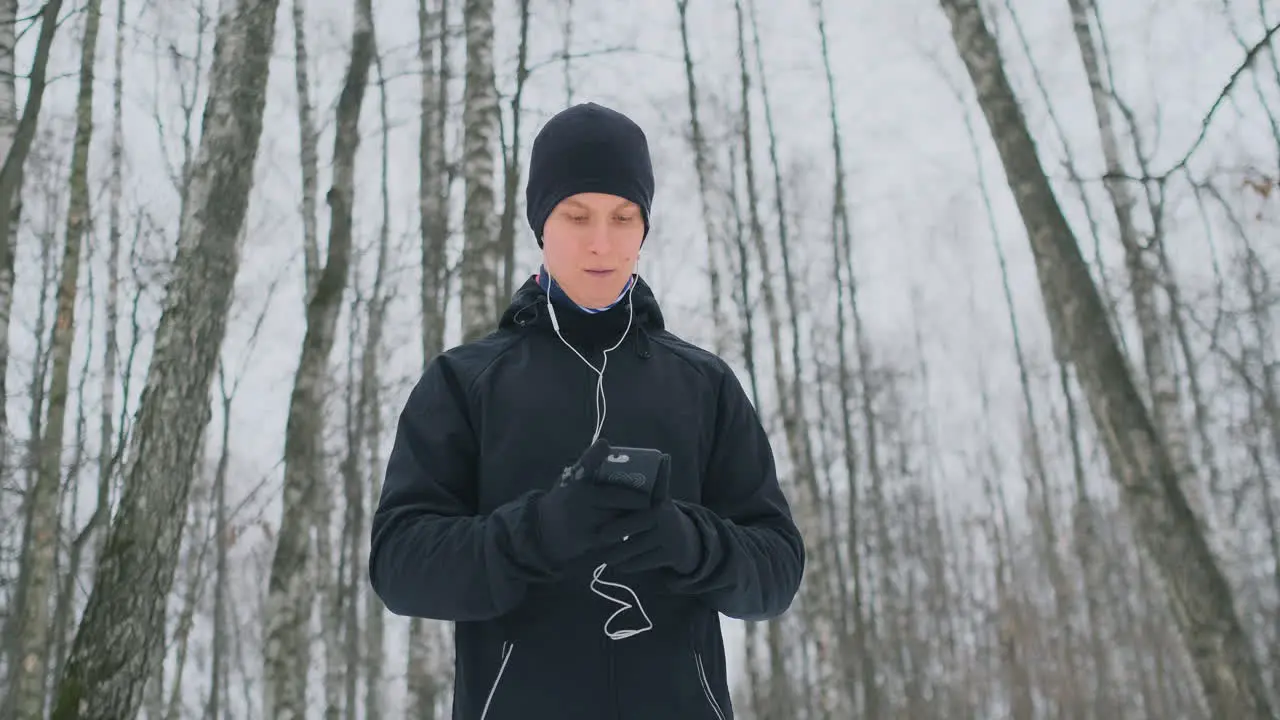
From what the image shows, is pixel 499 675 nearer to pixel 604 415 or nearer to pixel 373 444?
pixel 604 415

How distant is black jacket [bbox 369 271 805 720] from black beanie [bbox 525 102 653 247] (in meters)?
0.17

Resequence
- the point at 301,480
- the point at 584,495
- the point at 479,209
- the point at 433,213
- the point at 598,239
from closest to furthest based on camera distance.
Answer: the point at 584,495
the point at 598,239
the point at 479,209
the point at 301,480
the point at 433,213

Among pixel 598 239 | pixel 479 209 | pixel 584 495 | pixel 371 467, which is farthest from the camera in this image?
pixel 371 467

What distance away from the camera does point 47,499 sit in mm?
7562

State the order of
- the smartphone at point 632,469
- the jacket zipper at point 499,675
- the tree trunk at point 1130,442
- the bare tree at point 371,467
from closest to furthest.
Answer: the smartphone at point 632,469, the jacket zipper at point 499,675, the tree trunk at point 1130,442, the bare tree at point 371,467

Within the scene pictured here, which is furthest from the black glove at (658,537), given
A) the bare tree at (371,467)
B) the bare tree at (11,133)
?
the bare tree at (371,467)

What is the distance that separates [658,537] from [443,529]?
324mm

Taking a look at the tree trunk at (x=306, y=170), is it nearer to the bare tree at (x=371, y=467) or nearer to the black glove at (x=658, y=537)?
the bare tree at (x=371, y=467)

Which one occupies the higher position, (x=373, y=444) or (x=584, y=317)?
(x=373, y=444)

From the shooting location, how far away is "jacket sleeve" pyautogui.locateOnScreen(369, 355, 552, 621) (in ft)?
4.01

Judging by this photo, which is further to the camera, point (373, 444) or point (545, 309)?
point (373, 444)

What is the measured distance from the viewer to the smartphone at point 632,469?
1.10 metres

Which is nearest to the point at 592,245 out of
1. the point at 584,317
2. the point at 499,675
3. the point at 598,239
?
the point at 598,239

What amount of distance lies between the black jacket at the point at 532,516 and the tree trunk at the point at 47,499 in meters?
6.92
